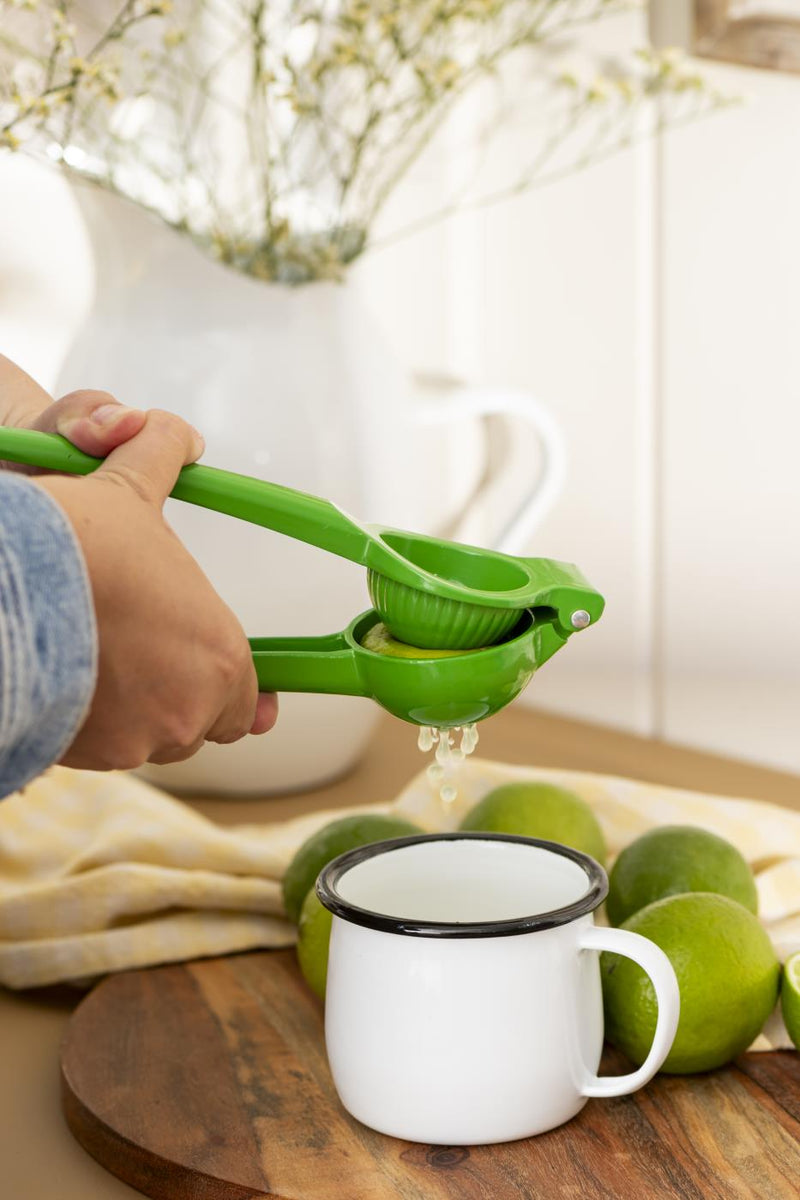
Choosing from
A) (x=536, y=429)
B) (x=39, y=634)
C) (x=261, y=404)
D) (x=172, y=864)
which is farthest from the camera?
(x=536, y=429)

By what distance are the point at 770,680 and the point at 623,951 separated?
631 millimetres

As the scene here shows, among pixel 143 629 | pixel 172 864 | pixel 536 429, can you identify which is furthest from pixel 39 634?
pixel 536 429

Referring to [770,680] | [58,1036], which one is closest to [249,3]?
[770,680]

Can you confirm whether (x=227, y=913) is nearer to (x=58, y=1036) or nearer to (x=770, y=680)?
(x=58, y=1036)

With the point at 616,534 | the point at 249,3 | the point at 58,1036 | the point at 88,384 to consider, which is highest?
the point at 249,3

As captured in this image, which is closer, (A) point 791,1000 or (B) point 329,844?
(A) point 791,1000

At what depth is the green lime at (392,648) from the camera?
423 mm

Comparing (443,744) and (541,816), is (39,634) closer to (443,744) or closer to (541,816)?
(443,744)

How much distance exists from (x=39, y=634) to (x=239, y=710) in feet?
0.39

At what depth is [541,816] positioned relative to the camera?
608mm

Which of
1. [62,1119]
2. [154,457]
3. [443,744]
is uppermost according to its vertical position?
[154,457]

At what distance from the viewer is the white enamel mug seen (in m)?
0.43

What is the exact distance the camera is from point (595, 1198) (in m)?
0.41

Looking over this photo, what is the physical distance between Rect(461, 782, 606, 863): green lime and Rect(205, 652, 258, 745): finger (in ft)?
0.70
